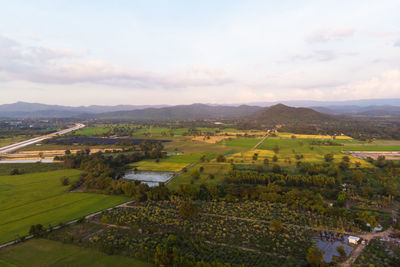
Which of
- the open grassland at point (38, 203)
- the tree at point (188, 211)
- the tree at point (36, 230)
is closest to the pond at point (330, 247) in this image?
the tree at point (188, 211)

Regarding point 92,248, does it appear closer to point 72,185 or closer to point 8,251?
point 8,251

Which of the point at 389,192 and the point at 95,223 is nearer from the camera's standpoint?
the point at 95,223

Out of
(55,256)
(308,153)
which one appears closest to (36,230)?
(55,256)

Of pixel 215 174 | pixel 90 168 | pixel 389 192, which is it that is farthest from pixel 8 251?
pixel 389 192

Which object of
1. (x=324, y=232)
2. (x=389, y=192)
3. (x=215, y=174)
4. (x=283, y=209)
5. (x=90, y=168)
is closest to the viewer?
(x=324, y=232)

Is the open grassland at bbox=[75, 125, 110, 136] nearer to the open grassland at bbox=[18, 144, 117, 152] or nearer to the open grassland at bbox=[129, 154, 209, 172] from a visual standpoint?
the open grassland at bbox=[18, 144, 117, 152]

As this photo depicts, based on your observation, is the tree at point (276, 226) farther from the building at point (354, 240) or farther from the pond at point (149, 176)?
the pond at point (149, 176)

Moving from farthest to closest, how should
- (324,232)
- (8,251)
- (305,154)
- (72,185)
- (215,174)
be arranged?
1. (305,154)
2. (215,174)
3. (72,185)
4. (324,232)
5. (8,251)
